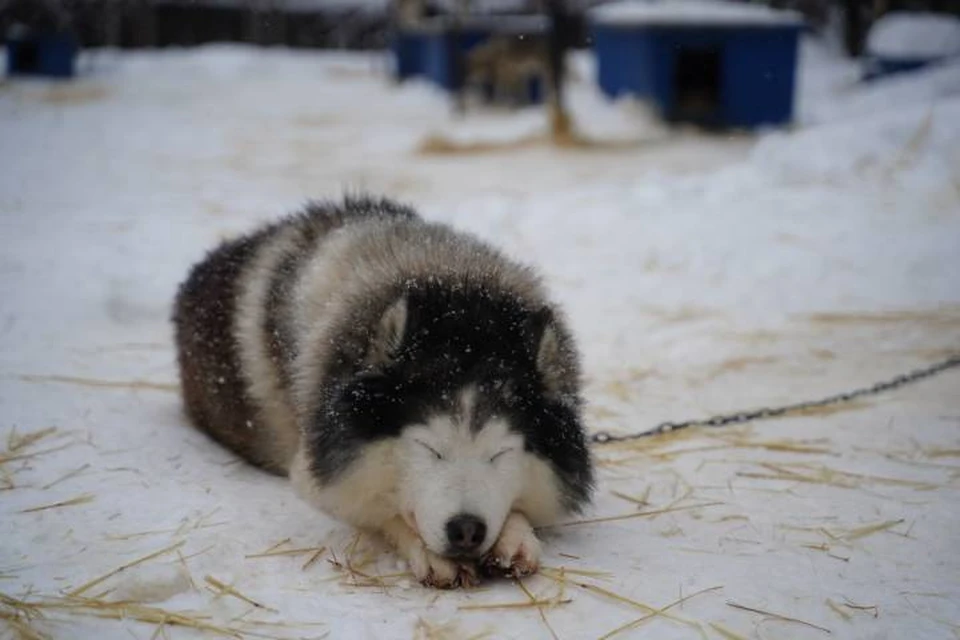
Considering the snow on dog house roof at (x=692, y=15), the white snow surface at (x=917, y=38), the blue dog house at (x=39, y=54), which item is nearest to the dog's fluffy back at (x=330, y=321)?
the snow on dog house roof at (x=692, y=15)

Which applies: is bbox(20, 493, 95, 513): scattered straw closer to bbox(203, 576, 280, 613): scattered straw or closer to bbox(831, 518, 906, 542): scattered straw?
bbox(203, 576, 280, 613): scattered straw

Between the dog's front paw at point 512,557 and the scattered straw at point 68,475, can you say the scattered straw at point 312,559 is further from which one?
the scattered straw at point 68,475

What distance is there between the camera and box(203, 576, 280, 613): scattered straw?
7.66 ft

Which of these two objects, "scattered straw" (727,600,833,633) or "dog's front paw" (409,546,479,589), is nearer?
"scattered straw" (727,600,833,633)

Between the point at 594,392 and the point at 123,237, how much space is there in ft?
12.8

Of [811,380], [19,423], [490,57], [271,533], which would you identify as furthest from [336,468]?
[490,57]

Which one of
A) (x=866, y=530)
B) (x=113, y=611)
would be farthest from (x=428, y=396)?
(x=866, y=530)

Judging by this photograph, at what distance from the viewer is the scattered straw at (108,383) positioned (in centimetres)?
391

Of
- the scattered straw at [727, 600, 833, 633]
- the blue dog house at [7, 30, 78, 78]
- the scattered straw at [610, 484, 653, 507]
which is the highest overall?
the blue dog house at [7, 30, 78, 78]

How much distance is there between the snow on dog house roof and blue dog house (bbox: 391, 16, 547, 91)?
2.29m

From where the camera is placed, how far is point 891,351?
493 cm

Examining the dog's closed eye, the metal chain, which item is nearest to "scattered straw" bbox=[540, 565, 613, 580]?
the dog's closed eye

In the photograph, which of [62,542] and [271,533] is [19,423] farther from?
[271,533]

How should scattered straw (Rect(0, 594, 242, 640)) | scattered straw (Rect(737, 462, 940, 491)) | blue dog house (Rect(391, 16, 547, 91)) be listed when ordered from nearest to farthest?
scattered straw (Rect(0, 594, 242, 640))
scattered straw (Rect(737, 462, 940, 491))
blue dog house (Rect(391, 16, 547, 91))
